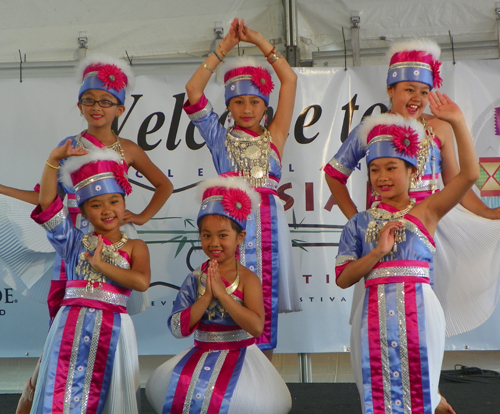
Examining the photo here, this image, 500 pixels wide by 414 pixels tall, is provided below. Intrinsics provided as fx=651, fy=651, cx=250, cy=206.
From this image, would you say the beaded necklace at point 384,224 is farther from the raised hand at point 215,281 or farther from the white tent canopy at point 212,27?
the white tent canopy at point 212,27

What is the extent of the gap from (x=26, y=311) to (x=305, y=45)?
237cm

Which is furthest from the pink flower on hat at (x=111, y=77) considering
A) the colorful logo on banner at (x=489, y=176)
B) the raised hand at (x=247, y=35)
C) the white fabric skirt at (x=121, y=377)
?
the colorful logo on banner at (x=489, y=176)

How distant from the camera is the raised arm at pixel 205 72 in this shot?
9.69ft

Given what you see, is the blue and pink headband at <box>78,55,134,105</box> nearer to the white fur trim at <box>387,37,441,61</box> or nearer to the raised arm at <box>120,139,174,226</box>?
the raised arm at <box>120,139,174,226</box>

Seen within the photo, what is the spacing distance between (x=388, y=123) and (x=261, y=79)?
0.73 metres

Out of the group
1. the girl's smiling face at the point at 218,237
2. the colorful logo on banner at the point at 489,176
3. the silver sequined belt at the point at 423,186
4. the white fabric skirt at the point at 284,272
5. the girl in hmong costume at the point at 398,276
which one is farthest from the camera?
the colorful logo on banner at the point at 489,176

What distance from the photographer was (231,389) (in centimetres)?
227

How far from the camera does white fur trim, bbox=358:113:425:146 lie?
8.12 ft

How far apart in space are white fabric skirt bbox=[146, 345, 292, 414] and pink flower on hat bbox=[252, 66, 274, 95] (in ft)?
3.86

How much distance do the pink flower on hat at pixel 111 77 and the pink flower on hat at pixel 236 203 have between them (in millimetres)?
833

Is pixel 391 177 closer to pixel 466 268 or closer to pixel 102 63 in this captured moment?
pixel 466 268

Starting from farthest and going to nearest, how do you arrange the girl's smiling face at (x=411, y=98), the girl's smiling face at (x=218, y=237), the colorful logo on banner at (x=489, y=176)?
1. the colorful logo on banner at (x=489, y=176)
2. the girl's smiling face at (x=411, y=98)
3. the girl's smiling face at (x=218, y=237)

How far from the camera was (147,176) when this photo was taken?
3.14 m

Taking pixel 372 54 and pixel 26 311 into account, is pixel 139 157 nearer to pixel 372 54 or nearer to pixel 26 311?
pixel 26 311
